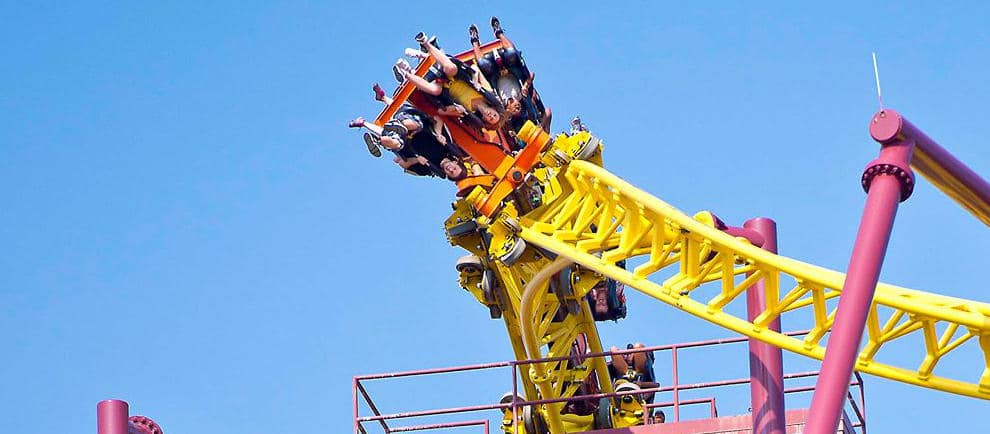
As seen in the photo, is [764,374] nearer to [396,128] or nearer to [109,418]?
[396,128]

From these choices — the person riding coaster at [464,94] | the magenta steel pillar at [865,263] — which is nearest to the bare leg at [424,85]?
the person riding coaster at [464,94]

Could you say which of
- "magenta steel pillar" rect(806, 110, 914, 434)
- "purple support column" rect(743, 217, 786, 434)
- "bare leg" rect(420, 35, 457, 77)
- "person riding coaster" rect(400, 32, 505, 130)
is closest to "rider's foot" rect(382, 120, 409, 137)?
"person riding coaster" rect(400, 32, 505, 130)

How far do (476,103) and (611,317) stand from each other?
171 inches

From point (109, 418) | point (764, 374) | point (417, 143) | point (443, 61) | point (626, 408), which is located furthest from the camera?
point (626, 408)

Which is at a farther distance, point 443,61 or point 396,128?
point 396,128

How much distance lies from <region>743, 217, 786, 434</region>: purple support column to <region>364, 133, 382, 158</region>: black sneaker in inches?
169

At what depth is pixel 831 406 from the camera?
2308 centimetres

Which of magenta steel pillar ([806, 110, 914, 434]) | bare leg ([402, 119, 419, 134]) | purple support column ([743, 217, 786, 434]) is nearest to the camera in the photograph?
magenta steel pillar ([806, 110, 914, 434])

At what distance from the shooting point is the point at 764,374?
95.5 feet

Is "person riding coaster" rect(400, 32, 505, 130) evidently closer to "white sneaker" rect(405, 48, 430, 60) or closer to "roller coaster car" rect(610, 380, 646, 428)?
"white sneaker" rect(405, 48, 430, 60)

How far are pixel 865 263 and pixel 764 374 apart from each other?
5346 mm

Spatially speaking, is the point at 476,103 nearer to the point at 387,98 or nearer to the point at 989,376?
the point at 387,98

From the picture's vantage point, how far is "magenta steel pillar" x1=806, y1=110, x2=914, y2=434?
23.2 meters

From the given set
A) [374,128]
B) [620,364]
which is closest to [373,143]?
[374,128]
